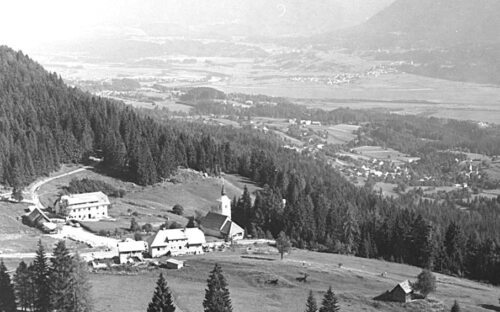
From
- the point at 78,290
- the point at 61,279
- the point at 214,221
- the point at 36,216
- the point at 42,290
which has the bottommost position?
the point at 214,221

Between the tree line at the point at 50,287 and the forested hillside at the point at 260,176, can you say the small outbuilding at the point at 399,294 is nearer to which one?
the forested hillside at the point at 260,176

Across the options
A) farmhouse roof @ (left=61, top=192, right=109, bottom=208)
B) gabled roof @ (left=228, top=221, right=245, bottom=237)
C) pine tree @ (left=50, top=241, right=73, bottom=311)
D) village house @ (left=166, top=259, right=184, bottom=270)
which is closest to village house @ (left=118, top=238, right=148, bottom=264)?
village house @ (left=166, top=259, right=184, bottom=270)

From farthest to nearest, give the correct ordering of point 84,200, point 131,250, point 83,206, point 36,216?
point 84,200
point 83,206
point 36,216
point 131,250

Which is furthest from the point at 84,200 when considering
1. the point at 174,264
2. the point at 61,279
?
the point at 61,279

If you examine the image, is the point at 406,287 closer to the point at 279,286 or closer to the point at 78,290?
the point at 279,286

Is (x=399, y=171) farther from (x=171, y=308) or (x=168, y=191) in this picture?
(x=171, y=308)

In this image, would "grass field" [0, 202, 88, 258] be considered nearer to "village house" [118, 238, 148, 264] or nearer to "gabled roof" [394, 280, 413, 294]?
"village house" [118, 238, 148, 264]
